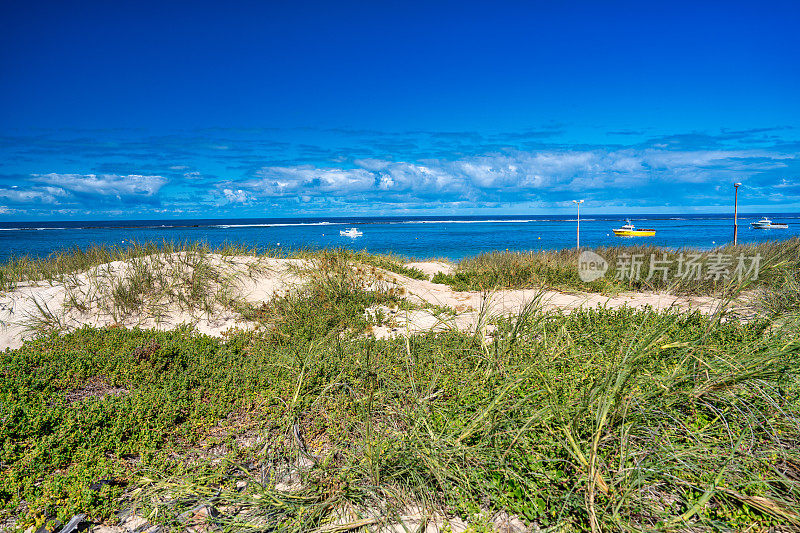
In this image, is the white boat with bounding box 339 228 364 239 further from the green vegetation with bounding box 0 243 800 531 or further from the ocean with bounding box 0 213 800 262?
the green vegetation with bounding box 0 243 800 531

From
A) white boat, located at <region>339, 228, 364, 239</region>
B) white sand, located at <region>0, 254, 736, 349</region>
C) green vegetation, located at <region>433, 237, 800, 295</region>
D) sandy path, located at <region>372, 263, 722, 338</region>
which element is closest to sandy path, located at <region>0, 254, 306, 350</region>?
white sand, located at <region>0, 254, 736, 349</region>

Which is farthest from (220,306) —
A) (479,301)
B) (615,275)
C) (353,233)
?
(353,233)

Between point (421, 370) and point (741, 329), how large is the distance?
427 centimetres

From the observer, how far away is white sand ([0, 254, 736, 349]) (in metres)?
8.16

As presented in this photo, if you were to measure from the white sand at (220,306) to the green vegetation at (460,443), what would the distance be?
133 inches

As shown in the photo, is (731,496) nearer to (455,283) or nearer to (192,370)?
(192,370)

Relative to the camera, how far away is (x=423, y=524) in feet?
8.86

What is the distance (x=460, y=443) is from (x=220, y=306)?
296 inches

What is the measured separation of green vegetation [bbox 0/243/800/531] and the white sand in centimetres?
339

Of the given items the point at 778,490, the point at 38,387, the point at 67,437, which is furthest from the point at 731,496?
the point at 38,387

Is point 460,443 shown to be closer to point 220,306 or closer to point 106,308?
point 220,306

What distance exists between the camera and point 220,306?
30.2 ft

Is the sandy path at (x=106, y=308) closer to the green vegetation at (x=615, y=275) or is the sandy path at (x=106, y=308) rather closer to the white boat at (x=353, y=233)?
the green vegetation at (x=615, y=275)

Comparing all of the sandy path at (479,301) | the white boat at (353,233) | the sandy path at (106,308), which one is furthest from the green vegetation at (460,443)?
the white boat at (353,233)
